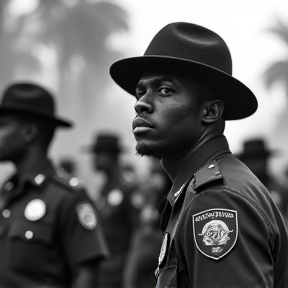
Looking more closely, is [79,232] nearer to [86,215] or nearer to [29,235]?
[86,215]

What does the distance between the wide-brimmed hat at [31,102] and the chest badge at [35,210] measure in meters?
0.70

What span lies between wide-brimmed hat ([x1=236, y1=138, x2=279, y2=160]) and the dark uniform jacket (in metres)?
7.11

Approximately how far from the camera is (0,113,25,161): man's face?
5246mm

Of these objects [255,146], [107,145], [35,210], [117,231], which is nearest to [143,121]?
[35,210]

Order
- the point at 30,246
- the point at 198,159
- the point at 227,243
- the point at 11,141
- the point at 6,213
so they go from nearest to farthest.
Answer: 1. the point at 227,243
2. the point at 198,159
3. the point at 30,246
4. the point at 6,213
5. the point at 11,141

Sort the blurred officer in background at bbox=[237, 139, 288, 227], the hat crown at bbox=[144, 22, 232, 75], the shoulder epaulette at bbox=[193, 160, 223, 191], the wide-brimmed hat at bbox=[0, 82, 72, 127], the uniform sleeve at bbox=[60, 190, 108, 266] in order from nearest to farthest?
the shoulder epaulette at bbox=[193, 160, 223, 191] → the hat crown at bbox=[144, 22, 232, 75] → the uniform sleeve at bbox=[60, 190, 108, 266] → the wide-brimmed hat at bbox=[0, 82, 72, 127] → the blurred officer in background at bbox=[237, 139, 288, 227]

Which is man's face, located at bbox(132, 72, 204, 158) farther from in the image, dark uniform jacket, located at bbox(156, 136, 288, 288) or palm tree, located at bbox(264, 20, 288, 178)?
palm tree, located at bbox(264, 20, 288, 178)

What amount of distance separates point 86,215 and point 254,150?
211 inches

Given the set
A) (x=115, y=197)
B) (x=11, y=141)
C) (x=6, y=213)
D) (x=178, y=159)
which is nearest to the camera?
(x=178, y=159)

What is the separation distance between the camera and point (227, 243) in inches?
92.0

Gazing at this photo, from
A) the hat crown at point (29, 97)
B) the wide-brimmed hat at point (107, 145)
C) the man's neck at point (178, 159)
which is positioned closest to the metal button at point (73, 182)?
the hat crown at point (29, 97)

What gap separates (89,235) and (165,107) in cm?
219

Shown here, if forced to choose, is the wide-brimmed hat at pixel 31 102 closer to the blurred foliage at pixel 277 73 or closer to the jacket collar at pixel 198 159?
the jacket collar at pixel 198 159

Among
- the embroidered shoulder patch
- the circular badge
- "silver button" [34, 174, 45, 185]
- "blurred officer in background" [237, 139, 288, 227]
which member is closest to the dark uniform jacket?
the embroidered shoulder patch
